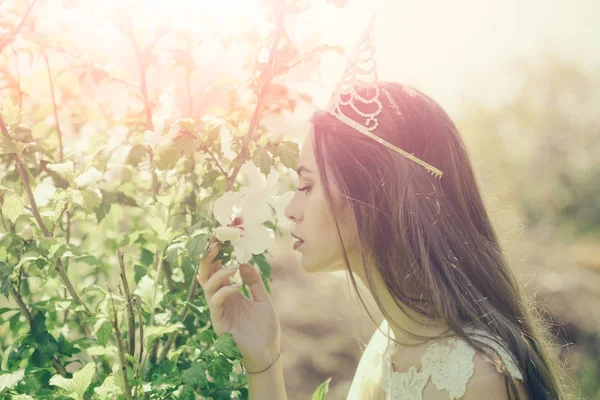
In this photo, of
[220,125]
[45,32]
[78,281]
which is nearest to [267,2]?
[220,125]

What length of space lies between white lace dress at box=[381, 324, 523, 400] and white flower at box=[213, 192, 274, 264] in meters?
0.44

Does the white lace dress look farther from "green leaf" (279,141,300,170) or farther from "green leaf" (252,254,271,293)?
"green leaf" (279,141,300,170)

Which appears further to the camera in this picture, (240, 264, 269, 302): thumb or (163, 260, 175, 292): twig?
(163, 260, 175, 292): twig

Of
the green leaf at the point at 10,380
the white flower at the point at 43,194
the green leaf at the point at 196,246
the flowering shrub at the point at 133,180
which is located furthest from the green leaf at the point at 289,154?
the green leaf at the point at 10,380

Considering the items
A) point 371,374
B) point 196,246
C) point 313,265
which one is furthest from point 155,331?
point 371,374

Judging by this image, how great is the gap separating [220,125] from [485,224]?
579mm

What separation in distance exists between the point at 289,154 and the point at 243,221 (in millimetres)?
167

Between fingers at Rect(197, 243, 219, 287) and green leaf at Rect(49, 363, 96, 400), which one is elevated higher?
fingers at Rect(197, 243, 219, 287)

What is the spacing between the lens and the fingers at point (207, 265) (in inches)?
45.4

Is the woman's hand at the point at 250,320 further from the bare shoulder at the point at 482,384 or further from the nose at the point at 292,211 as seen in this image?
the bare shoulder at the point at 482,384

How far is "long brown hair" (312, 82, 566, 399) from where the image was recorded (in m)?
1.30

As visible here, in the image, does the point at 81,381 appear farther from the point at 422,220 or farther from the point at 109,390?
the point at 422,220

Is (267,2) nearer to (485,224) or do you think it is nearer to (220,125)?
(220,125)

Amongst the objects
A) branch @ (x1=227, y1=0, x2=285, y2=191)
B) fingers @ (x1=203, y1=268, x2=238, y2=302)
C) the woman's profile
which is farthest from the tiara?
fingers @ (x1=203, y1=268, x2=238, y2=302)
